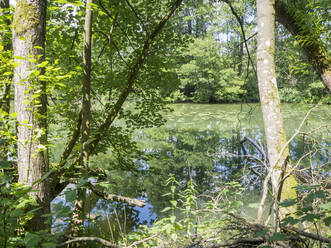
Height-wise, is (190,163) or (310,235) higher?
(310,235)

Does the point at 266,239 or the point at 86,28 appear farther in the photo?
the point at 86,28

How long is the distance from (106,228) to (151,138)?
301 inches

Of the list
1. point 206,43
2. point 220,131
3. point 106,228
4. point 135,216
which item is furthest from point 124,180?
point 206,43

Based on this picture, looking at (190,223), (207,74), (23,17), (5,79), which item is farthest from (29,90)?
(207,74)

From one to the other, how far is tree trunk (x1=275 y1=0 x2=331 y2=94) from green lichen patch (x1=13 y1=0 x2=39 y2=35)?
313 cm

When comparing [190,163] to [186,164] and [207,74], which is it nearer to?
[186,164]

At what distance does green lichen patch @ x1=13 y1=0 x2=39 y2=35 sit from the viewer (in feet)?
6.54

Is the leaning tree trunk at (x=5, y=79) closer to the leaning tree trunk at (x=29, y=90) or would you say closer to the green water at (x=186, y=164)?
the leaning tree trunk at (x=29, y=90)

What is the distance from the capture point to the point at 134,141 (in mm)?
4645

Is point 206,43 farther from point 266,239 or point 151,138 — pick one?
point 266,239

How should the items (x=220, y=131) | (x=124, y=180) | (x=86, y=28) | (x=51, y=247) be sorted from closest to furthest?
1. (x=51, y=247)
2. (x=86, y=28)
3. (x=124, y=180)
4. (x=220, y=131)

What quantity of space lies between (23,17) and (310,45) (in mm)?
3869

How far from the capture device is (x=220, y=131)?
13.1m

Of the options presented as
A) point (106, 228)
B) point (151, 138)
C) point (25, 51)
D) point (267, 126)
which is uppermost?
point (25, 51)
